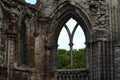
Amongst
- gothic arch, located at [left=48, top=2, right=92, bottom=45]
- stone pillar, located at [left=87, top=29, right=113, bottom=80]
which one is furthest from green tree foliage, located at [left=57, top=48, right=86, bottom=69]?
stone pillar, located at [left=87, top=29, right=113, bottom=80]

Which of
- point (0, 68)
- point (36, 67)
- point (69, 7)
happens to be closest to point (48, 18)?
point (69, 7)

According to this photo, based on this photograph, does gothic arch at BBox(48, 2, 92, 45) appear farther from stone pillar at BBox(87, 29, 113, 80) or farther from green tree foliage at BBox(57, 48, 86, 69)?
green tree foliage at BBox(57, 48, 86, 69)

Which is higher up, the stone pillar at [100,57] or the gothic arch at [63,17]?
the gothic arch at [63,17]

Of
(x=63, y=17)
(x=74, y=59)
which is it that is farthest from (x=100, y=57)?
(x=74, y=59)

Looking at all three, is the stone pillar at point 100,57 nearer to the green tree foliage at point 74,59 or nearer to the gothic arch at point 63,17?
the gothic arch at point 63,17

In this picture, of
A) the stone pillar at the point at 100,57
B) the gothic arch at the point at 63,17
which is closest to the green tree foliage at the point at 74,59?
the gothic arch at the point at 63,17

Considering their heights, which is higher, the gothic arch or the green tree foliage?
the gothic arch

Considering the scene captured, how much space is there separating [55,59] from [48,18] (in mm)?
1856

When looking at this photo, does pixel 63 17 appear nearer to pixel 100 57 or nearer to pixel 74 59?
pixel 100 57

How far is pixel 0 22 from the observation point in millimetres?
17031

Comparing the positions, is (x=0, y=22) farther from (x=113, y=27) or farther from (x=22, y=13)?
(x=113, y=27)

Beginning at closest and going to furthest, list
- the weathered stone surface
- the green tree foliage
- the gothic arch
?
the weathered stone surface, the gothic arch, the green tree foliage

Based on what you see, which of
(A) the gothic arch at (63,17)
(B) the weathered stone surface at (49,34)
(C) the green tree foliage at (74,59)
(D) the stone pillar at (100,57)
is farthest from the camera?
(C) the green tree foliage at (74,59)

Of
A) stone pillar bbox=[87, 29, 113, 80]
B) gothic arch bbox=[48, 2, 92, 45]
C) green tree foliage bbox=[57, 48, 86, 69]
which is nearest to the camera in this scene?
stone pillar bbox=[87, 29, 113, 80]
